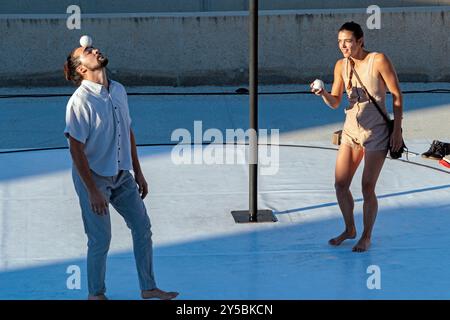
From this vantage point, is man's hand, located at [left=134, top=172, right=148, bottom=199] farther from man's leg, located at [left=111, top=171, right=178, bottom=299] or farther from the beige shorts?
the beige shorts

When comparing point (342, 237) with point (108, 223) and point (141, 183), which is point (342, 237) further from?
point (108, 223)

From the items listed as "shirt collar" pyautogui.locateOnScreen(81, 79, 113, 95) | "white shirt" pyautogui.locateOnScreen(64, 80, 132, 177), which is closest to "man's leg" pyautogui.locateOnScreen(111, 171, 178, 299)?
"white shirt" pyautogui.locateOnScreen(64, 80, 132, 177)

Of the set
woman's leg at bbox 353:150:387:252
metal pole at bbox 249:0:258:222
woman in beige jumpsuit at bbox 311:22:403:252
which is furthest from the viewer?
metal pole at bbox 249:0:258:222

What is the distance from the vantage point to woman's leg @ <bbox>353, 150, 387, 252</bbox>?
646 centimetres

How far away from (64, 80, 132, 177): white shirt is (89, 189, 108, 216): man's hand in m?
0.13

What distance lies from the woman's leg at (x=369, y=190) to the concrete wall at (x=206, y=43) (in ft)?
20.9

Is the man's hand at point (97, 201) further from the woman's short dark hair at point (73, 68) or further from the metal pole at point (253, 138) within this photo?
the metal pole at point (253, 138)

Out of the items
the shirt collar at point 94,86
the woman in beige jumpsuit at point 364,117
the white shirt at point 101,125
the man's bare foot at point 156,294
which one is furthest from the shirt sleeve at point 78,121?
the woman in beige jumpsuit at point 364,117

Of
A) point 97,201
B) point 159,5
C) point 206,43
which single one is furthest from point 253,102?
point 159,5

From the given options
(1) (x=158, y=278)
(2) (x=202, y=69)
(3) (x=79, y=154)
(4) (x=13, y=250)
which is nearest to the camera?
(3) (x=79, y=154)
